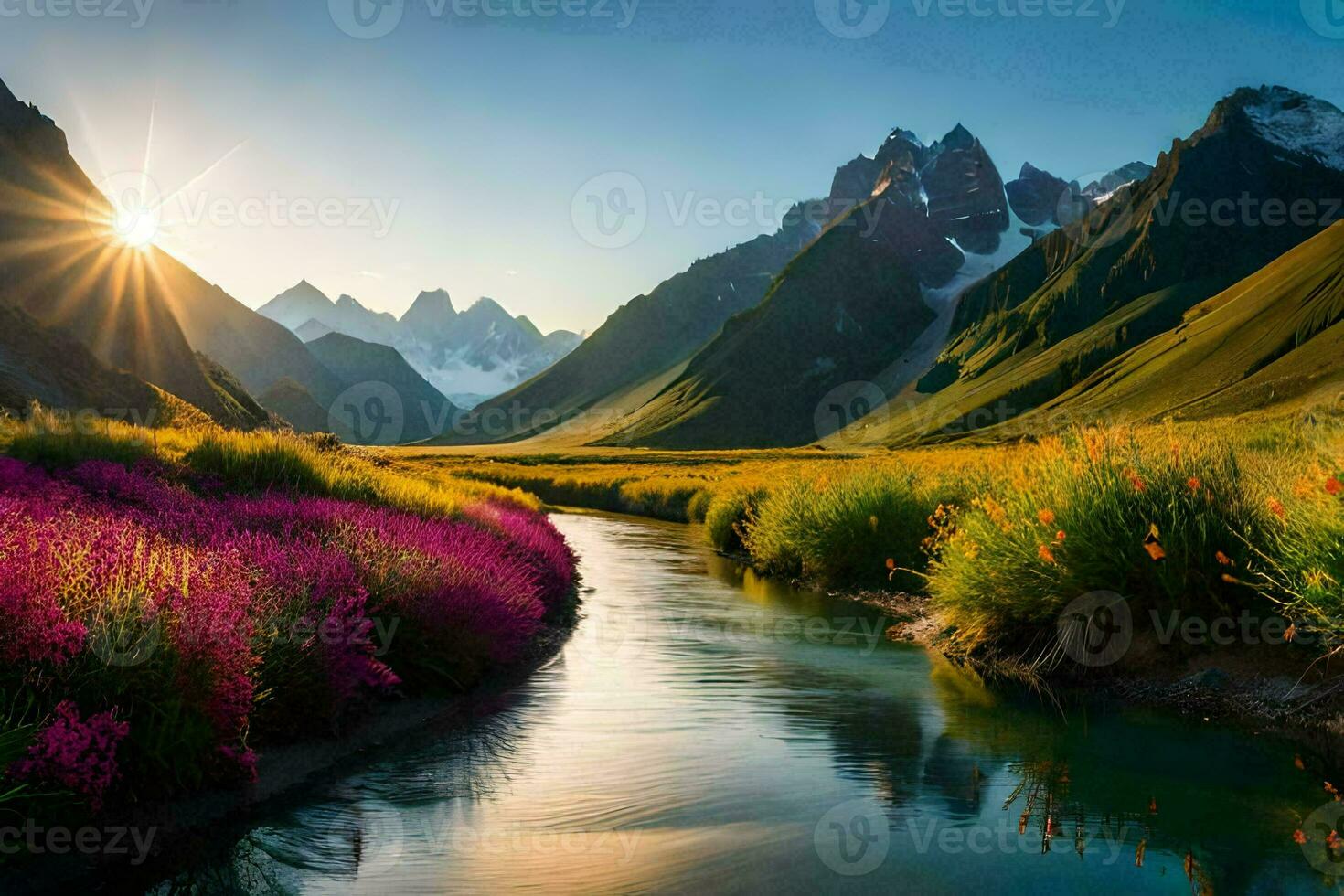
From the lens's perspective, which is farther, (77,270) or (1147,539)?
(77,270)

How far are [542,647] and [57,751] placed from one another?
416 inches

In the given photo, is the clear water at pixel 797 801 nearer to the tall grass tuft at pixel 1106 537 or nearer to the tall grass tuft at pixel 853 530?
the tall grass tuft at pixel 1106 537

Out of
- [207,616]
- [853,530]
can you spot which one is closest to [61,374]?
[853,530]

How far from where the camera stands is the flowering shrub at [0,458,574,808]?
7809 millimetres

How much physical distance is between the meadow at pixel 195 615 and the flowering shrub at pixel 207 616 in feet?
0.08

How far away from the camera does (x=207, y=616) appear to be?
8.92 metres

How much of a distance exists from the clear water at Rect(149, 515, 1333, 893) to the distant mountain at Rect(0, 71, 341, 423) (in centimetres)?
5977

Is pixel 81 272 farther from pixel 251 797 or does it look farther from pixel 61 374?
pixel 251 797

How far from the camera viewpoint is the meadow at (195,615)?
301 inches

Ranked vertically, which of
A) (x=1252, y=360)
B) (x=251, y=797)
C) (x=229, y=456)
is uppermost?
(x=1252, y=360)

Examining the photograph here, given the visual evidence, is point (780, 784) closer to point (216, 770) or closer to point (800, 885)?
point (800, 885)

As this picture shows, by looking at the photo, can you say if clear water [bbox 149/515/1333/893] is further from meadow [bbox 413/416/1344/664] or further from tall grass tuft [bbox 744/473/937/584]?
tall grass tuft [bbox 744/473/937/584]

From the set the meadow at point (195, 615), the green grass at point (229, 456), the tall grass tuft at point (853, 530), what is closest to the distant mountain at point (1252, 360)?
the tall grass tuft at point (853, 530)

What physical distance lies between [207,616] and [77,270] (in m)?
82.2
